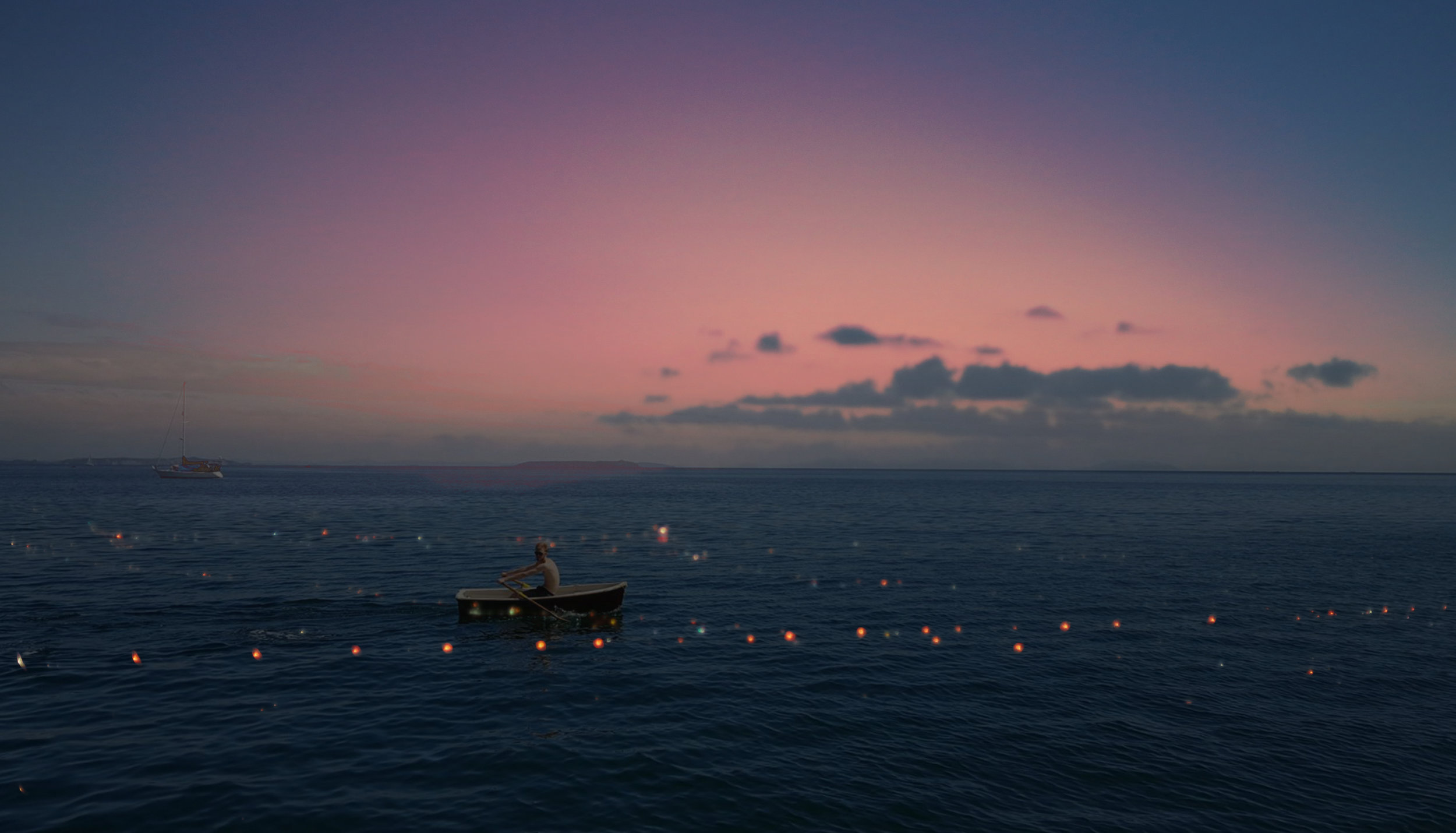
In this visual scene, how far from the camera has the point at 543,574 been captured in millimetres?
28812

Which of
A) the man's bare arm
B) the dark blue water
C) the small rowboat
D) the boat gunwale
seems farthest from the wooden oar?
the dark blue water

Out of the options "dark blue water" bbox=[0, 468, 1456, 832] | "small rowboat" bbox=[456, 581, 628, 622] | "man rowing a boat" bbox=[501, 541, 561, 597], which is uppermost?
"man rowing a boat" bbox=[501, 541, 561, 597]

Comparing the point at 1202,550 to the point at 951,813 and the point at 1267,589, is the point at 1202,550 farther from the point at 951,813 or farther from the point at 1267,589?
the point at 951,813

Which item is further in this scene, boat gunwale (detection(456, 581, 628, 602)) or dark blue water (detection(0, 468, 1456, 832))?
boat gunwale (detection(456, 581, 628, 602))

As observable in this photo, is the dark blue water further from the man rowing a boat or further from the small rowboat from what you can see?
the man rowing a boat

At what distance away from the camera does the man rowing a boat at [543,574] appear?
92.8 ft

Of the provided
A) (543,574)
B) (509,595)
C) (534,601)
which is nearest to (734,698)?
(543,574)

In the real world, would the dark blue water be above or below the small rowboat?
below

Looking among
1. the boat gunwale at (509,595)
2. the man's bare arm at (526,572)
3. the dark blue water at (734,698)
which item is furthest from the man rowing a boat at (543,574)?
the dark blue water at (734,698)

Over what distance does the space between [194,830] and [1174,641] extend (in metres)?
31.7

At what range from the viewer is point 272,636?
26625 millimetres

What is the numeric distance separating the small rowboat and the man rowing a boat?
0.24 m

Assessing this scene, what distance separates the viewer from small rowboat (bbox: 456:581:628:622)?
95.1ft

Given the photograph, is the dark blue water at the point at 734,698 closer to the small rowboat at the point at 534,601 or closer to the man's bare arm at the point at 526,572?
the small rowboat at the point at 534,601
